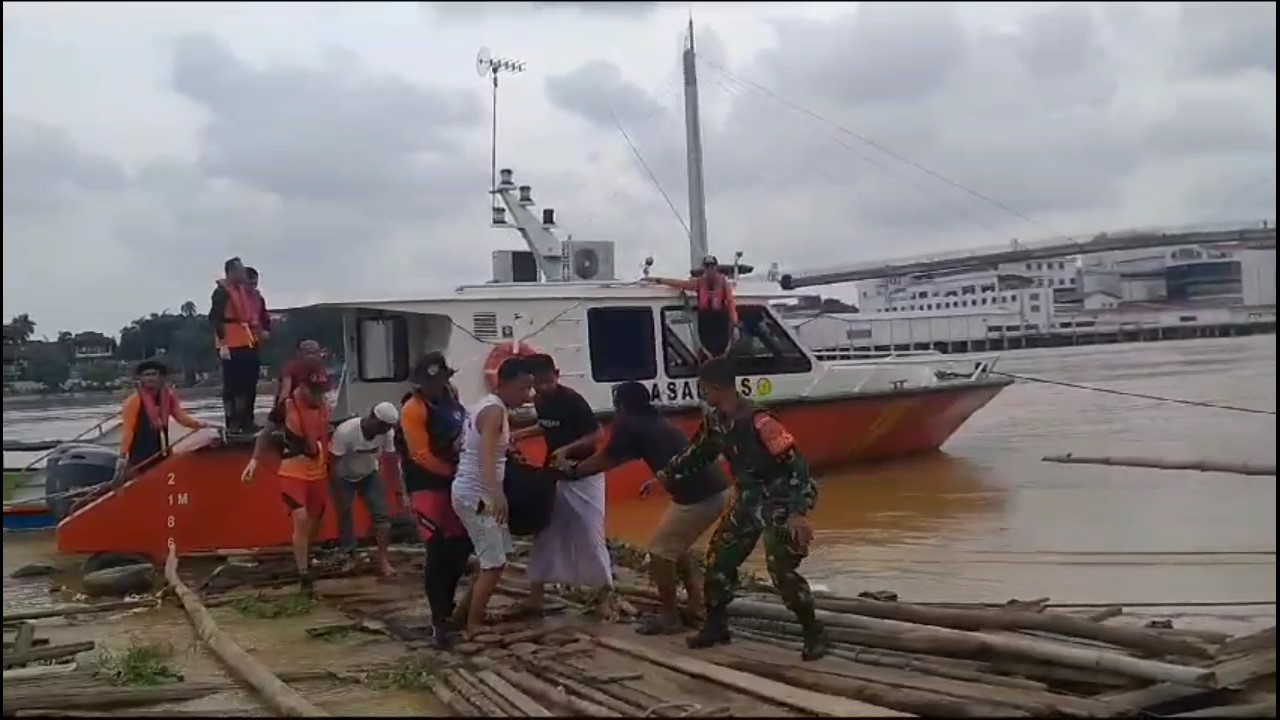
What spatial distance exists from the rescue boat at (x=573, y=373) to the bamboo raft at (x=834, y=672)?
321cm

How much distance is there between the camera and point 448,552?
6746 millimetres

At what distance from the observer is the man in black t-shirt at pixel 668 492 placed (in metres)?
6.43

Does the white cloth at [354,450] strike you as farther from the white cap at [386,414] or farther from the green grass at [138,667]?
the green grass at [138,667]

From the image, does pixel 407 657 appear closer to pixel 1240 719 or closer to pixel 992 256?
pixel 1240 719

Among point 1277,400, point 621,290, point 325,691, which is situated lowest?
point 325,691

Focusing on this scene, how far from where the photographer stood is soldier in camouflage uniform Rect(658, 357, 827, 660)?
18.3 feet

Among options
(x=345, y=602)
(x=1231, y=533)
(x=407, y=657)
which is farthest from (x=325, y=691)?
(x=1231, y=533)

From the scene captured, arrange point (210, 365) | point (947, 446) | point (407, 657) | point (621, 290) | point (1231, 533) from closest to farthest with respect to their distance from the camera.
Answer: point (407, 657)
point (1231, 533)
point (210, 365)
point (621, 290)
point (947, 446)

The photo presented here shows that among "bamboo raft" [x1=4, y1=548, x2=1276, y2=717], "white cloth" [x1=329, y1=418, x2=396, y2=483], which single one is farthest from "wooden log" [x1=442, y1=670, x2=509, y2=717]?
"white cloth" [x1=329, y1=418, x2=396, y2=483]

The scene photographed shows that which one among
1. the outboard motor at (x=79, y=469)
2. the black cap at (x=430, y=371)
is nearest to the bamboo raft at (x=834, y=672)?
the black cap at (x=430, y=371)

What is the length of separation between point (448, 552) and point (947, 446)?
37.6 ft

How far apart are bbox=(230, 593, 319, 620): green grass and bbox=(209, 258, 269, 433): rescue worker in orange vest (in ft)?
7.80

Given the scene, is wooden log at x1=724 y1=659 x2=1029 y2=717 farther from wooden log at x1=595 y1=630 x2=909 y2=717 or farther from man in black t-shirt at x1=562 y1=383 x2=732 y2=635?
man in black t-shirt at x1=562 y1=383 x2=732 y2=635

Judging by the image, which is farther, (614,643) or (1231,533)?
(1231,533)
